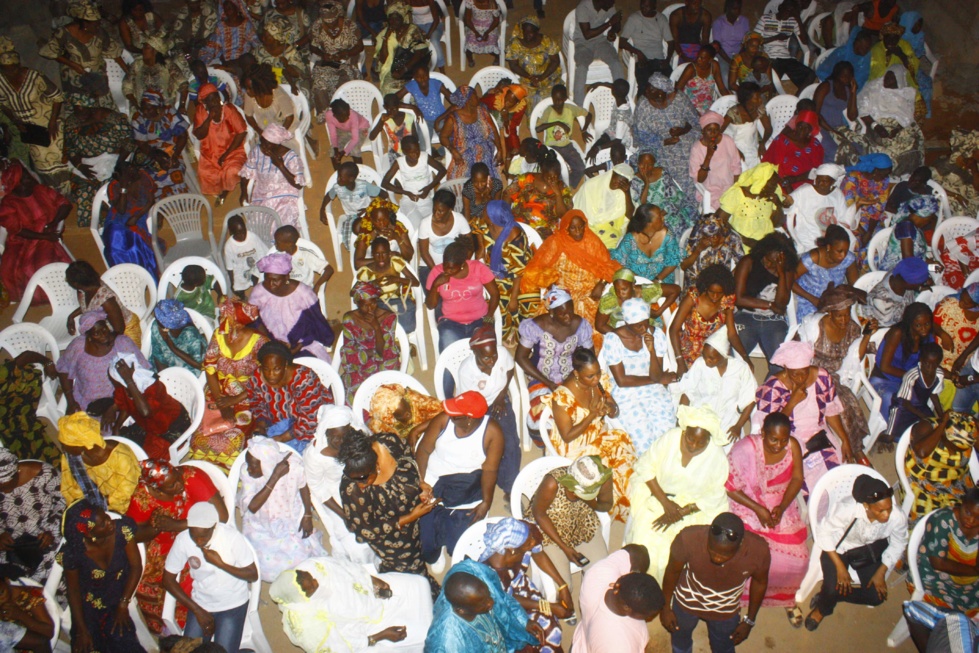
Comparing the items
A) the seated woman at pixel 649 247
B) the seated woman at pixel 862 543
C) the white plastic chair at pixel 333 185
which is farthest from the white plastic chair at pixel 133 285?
the seated woman at pixel 862 543

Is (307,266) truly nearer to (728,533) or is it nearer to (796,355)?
(796,355)

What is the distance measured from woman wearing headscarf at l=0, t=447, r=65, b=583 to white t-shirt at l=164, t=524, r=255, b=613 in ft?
3.57

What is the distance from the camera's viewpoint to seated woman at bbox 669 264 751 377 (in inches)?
217

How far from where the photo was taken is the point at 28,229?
7.10 m

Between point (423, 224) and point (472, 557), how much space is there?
3279mm

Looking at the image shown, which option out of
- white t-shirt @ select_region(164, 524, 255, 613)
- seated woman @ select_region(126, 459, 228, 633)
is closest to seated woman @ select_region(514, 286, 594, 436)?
white t-shirt @ select_region(164, 524, 255, 613)

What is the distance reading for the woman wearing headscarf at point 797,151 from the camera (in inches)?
288

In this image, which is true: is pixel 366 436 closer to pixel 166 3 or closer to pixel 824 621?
pixel 824 621

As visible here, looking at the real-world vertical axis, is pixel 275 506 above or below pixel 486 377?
below

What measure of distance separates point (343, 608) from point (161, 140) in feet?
20.2

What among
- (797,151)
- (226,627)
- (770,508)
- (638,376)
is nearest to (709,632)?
(770,508)

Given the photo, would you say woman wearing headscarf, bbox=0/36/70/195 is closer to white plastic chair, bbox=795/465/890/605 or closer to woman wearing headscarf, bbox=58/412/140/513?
woman wearing headscarf, bbox=58/412/140/513

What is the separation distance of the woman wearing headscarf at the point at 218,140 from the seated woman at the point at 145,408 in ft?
10.4

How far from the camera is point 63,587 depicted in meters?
4.73
